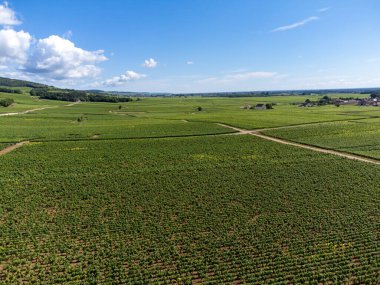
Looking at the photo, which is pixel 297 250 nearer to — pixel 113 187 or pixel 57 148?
pixel 113 187

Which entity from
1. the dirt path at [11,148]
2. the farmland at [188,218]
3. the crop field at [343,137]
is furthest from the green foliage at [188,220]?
the crop field at [343,137]

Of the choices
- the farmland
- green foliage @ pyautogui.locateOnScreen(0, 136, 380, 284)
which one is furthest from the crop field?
green foliage @ pyautogui.locateOnScreen(0, 136, 380, 284)

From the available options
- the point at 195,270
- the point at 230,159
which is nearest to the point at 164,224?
the point at 195,270

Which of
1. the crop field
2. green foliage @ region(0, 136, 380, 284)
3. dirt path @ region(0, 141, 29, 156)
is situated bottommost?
green foliage @ region(0, 136, 380, 284)

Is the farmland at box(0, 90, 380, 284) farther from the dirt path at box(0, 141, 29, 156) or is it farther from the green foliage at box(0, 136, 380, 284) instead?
the dirt path at box(0, 141, 29, 156)

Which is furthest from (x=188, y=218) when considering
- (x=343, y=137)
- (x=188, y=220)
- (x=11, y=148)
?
(x=343, y=137)

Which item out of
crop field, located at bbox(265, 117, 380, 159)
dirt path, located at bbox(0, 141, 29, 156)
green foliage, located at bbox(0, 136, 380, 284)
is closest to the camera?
green foliage, located at bbox(0, 136, 380, 284)

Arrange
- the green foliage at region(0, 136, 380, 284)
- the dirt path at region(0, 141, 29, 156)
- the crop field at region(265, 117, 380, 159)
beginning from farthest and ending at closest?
the crop field at region(265, 117, 380, 159) → the dirt path at region(0, 141, 29, 156) → the green foliage at region(0, 136, 380, 284)

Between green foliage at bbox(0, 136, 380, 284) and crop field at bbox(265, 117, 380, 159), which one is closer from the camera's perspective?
green foliage at bbox(0, 136, 380, 284)
